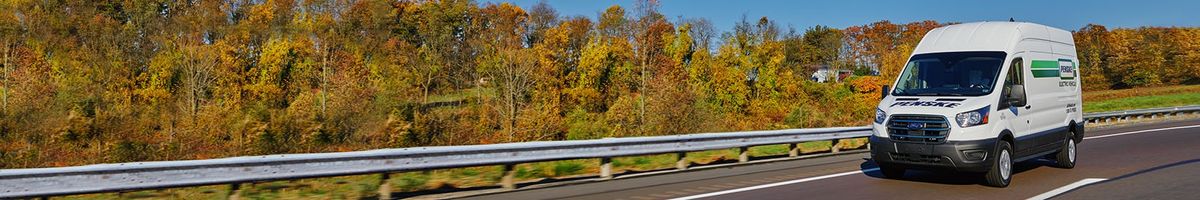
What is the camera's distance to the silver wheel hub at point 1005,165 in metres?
10.0

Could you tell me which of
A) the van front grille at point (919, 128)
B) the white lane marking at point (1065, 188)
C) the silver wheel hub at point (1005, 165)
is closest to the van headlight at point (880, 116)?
the van front grille at point (919, 128)

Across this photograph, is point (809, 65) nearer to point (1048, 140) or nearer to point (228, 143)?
point (228, 143)

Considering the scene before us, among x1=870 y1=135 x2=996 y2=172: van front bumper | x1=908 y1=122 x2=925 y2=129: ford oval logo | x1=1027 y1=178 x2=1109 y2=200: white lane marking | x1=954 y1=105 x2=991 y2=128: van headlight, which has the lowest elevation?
x1=1027 y1=178 x2=1109 y2=200: white lane marking

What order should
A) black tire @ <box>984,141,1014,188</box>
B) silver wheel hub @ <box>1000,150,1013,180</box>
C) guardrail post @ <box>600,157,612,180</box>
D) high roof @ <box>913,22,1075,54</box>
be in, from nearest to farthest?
black tire @ <box>984,141,1014,188</box> < silver wheel hub @ <box>1000,150,1013,180</box> < high roof @ <box>913,22,1075,54</box> < guardrail post @ <box>600,157,612,180</box>

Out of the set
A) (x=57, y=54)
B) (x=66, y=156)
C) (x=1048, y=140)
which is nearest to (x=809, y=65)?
(x=57, y=54)

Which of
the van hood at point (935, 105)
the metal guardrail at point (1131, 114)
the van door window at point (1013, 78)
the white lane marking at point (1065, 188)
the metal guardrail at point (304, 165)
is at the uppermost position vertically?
the van door window at point (1013, 78)

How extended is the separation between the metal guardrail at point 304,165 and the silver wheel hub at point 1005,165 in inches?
183

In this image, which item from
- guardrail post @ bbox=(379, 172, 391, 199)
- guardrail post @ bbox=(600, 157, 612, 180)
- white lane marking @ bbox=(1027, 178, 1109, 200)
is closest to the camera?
white lane marking @ bbox=(1027, 178, 1109, 200)

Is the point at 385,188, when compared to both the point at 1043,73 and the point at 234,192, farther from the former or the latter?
the point at 1043,73

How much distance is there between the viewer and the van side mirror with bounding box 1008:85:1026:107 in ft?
33.2

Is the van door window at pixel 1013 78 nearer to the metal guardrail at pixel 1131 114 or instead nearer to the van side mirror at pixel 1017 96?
the van side mirror at pixel 1017 96

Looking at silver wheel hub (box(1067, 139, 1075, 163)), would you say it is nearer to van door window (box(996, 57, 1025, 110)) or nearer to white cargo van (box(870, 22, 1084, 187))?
white cargo van (box(870, 22, 1084, 187))

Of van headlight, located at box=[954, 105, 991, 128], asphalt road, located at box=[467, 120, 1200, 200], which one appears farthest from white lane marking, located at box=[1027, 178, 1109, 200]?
van headlight, located at box=[954, 105, 991, 128]

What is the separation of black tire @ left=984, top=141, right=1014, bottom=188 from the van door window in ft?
1.56
